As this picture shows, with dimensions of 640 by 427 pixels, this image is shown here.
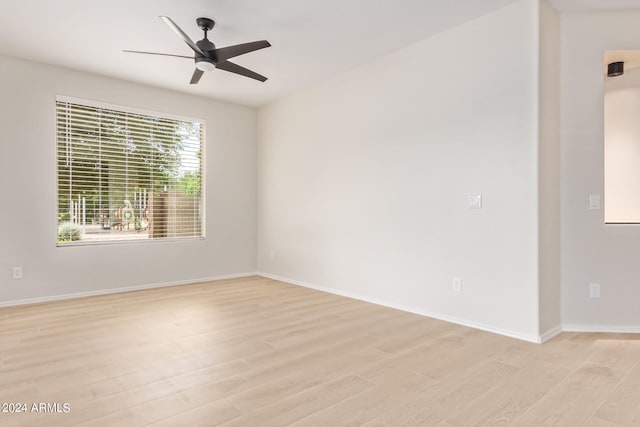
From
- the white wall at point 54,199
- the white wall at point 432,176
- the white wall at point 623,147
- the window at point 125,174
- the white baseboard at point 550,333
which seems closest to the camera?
the white baseboard at point 550,333

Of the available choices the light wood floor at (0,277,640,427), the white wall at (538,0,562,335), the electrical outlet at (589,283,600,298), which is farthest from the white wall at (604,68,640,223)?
the light wood floor at (0,277,640,427)

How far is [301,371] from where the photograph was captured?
2408 millimetres

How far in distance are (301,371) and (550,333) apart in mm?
2138

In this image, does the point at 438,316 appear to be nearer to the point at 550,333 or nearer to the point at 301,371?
the point at 550,333

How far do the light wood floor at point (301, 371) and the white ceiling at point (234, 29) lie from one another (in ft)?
9.09

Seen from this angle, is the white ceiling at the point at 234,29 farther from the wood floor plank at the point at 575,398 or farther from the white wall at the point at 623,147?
the wood floor plank at the point at 575,398

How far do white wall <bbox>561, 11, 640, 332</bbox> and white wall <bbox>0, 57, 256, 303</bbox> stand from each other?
4423mm

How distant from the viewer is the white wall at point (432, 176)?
3.04m

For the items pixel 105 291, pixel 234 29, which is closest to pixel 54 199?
pixel 105 291

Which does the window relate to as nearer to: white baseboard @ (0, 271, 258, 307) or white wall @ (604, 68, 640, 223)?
white baseboard @ (0, 271, 258, 307)

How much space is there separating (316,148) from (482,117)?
2.35 metres

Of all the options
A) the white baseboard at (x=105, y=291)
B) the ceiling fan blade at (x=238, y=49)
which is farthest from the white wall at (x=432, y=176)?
the ceiling fan blade at (x=238, y=49)

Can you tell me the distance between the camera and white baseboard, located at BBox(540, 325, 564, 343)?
9.62 ft

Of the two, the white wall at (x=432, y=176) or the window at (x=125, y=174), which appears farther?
the window at (x=125, y=174)
